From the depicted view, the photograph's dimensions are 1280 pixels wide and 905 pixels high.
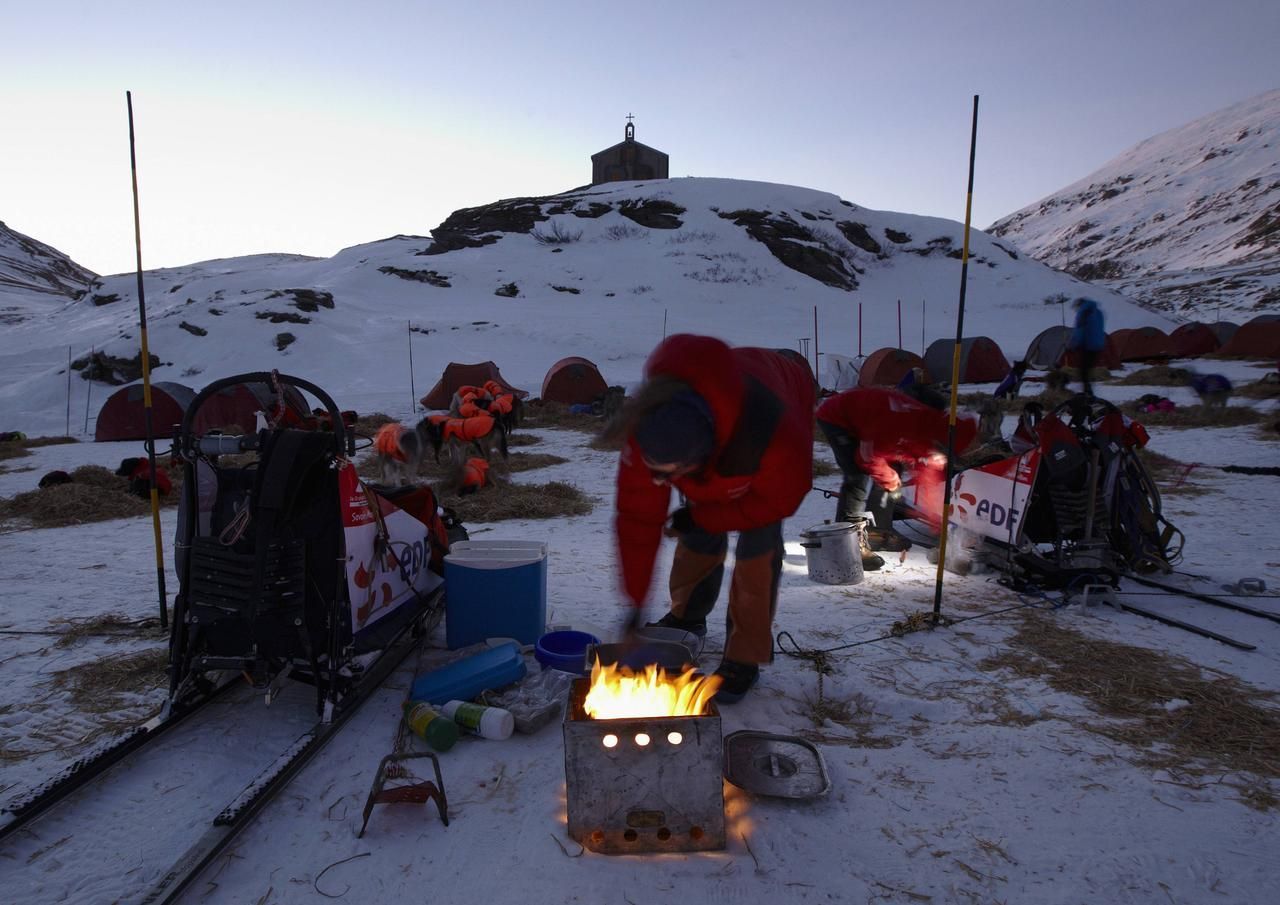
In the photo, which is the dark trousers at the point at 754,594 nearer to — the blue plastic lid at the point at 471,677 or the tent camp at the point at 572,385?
the blue plastic lid at the point at 471,677

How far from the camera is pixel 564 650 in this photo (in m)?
3.56

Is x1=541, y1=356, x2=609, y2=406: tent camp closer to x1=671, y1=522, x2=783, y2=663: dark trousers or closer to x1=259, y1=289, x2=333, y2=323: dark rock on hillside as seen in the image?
x1=259, y1=289, x2=333, y2=323: dark rock on hillside

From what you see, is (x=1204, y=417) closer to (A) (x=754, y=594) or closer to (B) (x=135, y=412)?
(A) (x=754, y=594)

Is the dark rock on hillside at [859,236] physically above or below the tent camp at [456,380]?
above

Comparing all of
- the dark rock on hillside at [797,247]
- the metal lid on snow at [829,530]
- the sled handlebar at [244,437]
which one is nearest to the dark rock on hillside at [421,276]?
the dark rock on hillside at [797,247]

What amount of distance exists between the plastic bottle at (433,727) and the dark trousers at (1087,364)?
445cm

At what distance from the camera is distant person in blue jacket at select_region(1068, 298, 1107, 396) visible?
4.89m

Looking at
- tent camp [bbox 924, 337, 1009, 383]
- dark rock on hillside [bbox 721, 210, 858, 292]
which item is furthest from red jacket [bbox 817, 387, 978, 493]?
dark rock on hillside [bbox 721, 210, 858, 292]

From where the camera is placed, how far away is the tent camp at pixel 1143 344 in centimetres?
2803

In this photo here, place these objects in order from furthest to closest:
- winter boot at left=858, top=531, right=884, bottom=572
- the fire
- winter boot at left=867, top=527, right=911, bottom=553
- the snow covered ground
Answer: winter boot at left=867, top=527, right=911, bottom=553 < winter boot at left=858, top=531, right=884, bottom=572 < the fire < the snow covered ground

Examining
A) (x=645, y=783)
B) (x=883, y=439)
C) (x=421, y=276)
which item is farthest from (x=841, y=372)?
(x=421, y=276)

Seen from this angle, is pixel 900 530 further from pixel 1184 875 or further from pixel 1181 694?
pixel 1184 875

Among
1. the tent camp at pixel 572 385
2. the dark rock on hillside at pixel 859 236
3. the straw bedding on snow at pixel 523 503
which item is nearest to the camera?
the straw bedding on snow at pixel 523 503

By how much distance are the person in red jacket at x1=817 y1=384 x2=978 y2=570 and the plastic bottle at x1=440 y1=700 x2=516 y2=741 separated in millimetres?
3299
